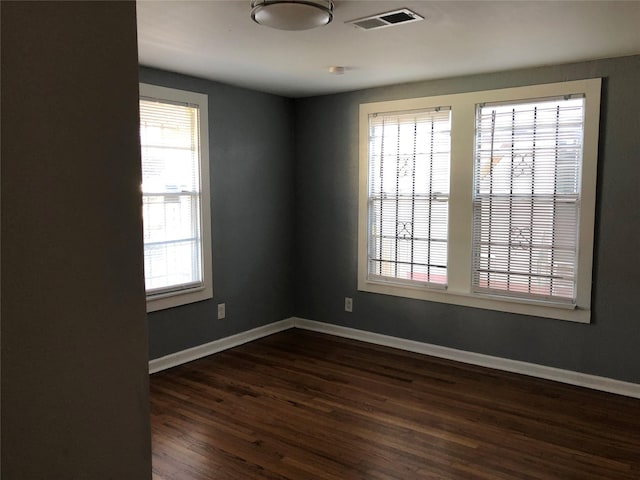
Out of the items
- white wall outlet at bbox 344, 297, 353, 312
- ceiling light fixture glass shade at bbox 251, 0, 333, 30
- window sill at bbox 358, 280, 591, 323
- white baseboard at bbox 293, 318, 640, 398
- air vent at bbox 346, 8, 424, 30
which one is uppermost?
air vent at bbox 346, 8, 424, 30

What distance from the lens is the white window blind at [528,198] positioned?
3.66m

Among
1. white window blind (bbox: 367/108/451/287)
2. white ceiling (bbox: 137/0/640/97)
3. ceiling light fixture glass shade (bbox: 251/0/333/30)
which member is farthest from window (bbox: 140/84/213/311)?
ceiling light fixture glass shade (bbox: 251/0/333/30)

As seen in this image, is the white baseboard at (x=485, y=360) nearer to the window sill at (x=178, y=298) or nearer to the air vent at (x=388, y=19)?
the window sill at (x=178, y=298)

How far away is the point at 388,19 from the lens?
259cm

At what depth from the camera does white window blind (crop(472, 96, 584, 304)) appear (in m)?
3.66

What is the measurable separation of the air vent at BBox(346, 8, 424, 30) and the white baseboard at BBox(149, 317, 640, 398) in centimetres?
266

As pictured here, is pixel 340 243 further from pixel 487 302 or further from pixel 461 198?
pixel 487 302

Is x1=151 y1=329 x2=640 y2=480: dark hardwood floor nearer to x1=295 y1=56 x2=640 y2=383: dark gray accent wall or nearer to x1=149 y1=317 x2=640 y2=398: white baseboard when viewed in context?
x1=149 y1=317 x2=640 y2=398: white baseboard

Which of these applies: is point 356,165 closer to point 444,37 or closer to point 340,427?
point 444,37

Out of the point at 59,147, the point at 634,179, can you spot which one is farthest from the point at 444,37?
the point at 59,147

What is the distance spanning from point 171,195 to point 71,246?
3.36 metres

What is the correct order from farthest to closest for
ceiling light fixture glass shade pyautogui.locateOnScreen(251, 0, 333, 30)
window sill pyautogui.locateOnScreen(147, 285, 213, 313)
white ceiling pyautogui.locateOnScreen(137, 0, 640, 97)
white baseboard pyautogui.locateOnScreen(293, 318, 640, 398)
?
window sill pyautogui.locateOnScreen(147, 285, 213, 313) < white baseboard pyautogui.locateOnScreen(293, 318, 640, 398) < white ceiling pyautogui.locateOnScreen(137, 0, 640, 97) < ceiling light fixture glass shade pyautogui.locateOnScreen(251, 0, 333, 30)

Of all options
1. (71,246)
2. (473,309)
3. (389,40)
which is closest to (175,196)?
(389,40)

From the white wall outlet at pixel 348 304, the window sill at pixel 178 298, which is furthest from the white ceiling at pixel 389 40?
the white wall outlet at pixel 348 304
